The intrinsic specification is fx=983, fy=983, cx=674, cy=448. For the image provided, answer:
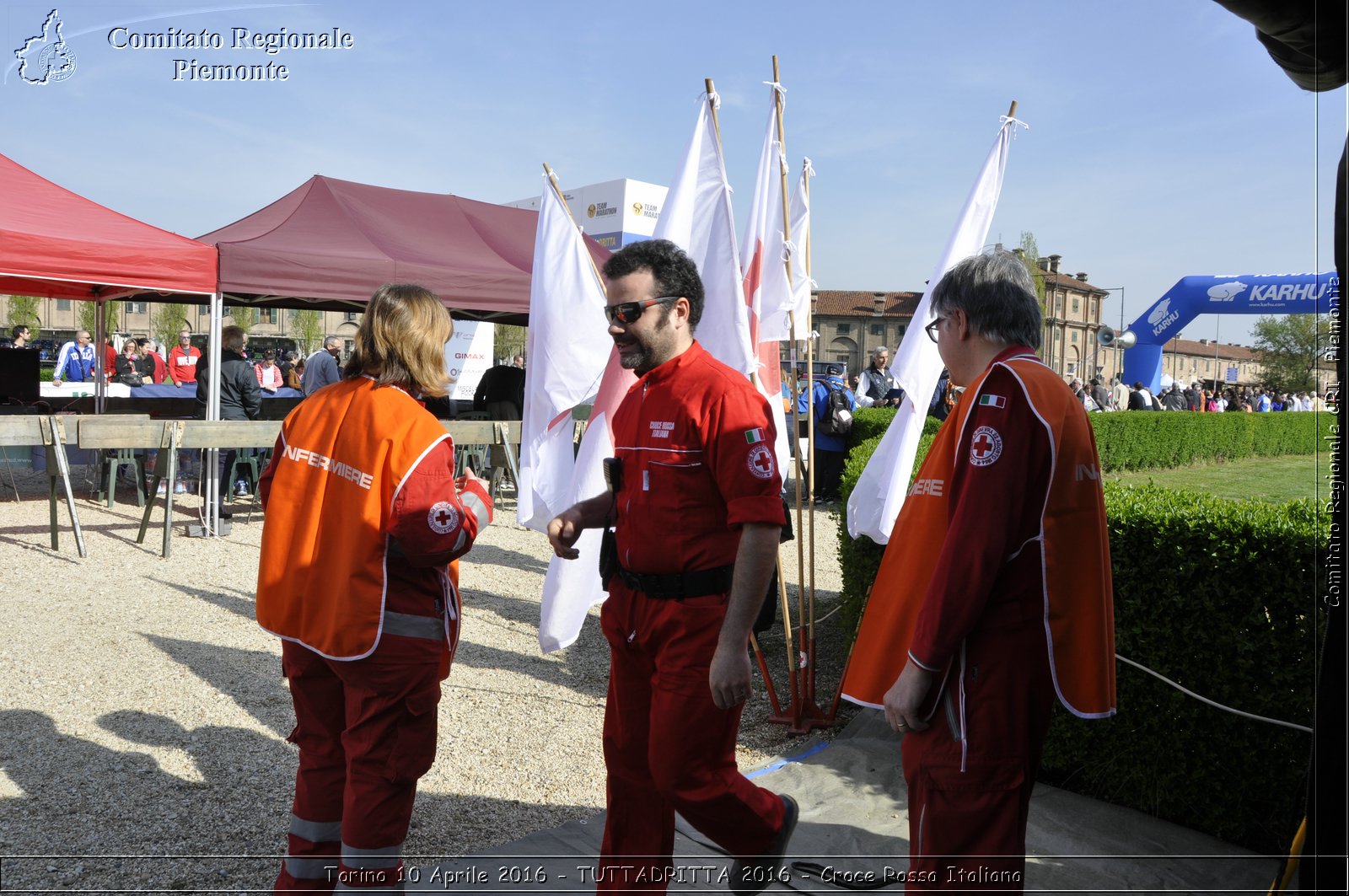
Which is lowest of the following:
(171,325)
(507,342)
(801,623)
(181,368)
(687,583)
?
(801,623)

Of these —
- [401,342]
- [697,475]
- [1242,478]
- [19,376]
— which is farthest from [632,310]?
[1242,478]

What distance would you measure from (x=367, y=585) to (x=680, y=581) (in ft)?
2.73

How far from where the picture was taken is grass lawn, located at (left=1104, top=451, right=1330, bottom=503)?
1616cm

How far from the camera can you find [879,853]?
3551mm

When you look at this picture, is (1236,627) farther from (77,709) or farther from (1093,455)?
(77,709)

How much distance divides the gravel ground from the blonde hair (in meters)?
1.80

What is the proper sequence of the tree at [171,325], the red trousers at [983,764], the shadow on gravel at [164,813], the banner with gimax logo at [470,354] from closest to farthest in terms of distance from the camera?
the red trousers at [983,764] < the shadow on gravel at [164,813] < the banner with gimax logo at [470,354] < the tree at [171,325]

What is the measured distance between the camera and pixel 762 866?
285 cm

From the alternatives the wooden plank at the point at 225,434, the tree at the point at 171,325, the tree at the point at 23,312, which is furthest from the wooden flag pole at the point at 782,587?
the tree at the point at 171,325

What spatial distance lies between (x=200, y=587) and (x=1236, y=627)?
683 cm

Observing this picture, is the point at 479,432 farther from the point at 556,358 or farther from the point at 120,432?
the point at 556,358

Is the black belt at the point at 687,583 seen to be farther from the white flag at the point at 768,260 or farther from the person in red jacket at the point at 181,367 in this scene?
the person in red jacket at the point at 181,367

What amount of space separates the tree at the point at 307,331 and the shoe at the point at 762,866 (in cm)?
6007

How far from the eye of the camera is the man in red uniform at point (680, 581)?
2582 millimetres
